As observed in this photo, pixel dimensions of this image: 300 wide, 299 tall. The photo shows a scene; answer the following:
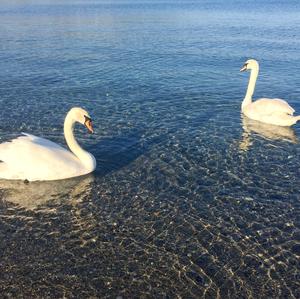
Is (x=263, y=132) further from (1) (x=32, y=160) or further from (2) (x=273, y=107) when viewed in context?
(1) (x=32, y=160)

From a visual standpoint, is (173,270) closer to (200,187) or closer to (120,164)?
(200,187)

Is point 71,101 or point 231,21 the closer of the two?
point 71,101

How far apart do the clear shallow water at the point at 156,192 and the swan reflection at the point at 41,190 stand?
5cm

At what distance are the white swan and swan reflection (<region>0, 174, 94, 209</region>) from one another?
158mm

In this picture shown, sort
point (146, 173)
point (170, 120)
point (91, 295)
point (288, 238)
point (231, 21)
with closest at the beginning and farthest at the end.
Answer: point (91, 295)
point (288, 238)
point (146, 173)
point (170, 120)
point (231, 21)

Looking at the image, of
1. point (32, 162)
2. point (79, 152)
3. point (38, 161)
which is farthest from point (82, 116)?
point (32, 162)

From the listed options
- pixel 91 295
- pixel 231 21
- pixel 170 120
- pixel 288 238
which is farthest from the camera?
pixel 231 21

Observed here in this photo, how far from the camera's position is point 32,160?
Answer: 1185cm

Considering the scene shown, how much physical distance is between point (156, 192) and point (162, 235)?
6.61 feet

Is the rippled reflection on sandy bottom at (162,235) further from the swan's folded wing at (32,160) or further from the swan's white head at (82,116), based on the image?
the swan's white head at (82,116)

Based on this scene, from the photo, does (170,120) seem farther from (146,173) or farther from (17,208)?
(17,208)

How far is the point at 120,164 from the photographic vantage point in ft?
43.7

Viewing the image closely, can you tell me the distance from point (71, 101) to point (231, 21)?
3500 cm

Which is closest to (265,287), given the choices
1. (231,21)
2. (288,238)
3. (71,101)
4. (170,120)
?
(288,238)
